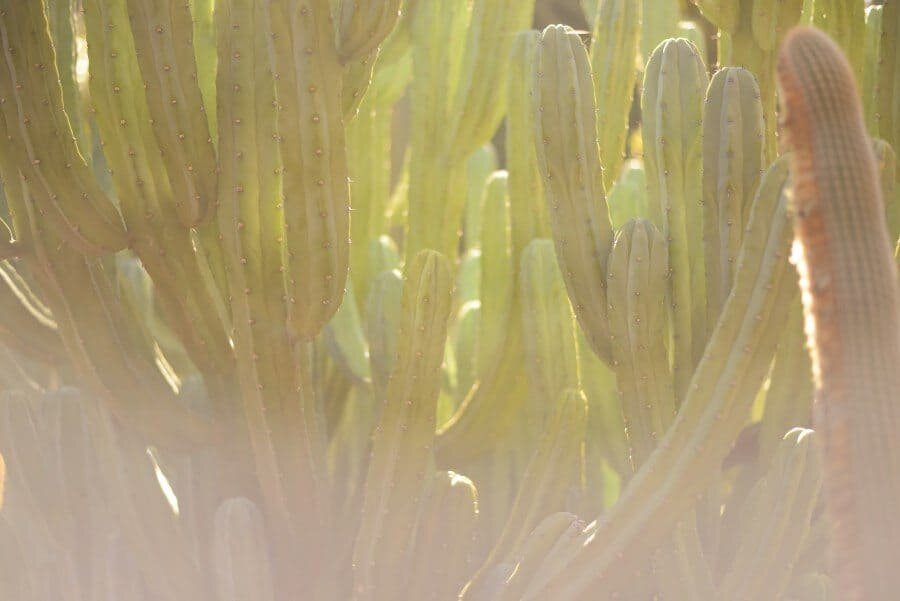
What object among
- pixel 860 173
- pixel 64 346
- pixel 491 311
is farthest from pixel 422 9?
pixel 860 173

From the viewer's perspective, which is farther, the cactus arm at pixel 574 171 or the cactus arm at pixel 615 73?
the cactus arm at pixel 615 73

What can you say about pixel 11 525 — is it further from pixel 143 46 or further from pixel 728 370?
pixel 728 370

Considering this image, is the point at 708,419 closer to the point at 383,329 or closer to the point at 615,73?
the point at 383,329

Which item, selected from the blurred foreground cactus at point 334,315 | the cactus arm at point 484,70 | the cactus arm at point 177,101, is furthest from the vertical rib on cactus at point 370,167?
the cactus arm at point 177,101

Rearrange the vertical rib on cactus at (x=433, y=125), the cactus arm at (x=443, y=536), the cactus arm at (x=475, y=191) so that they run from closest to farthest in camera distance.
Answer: the cactus arm at (x=443, y=536) → the vertical rib on cactus at (x=433, y=125) → the cactus arm at (x=475, y=191)

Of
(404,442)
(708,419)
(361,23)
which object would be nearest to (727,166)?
(708,419)

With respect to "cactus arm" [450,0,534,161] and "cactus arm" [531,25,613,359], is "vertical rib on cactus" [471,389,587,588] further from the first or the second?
"cactus arm" [450,0,534,161]

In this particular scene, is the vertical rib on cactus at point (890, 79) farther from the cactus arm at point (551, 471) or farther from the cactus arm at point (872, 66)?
the cactus arm at point (551, 471)

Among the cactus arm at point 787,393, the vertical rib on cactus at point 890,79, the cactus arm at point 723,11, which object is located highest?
the cactus arm at point 723,11
